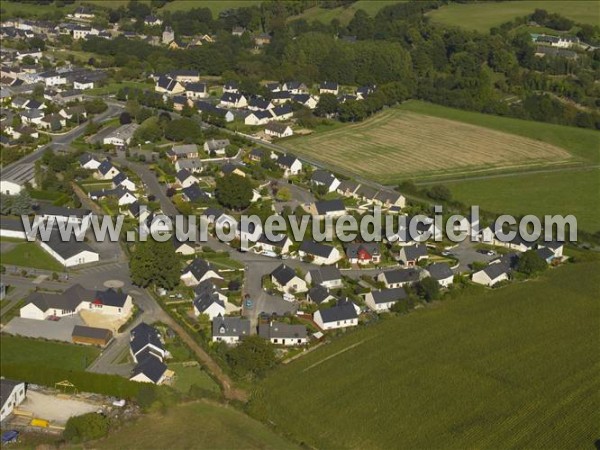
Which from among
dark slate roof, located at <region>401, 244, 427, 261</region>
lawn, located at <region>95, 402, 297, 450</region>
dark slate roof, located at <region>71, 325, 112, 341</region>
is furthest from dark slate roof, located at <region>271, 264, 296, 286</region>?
lawn, located at <region>95, 402, 297, 450</region>

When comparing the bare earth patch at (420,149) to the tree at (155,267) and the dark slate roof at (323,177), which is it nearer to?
the dark slate roof at (323,177)

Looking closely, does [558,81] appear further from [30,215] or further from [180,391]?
[180,391]

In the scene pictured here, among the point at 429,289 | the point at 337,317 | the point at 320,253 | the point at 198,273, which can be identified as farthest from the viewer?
the point at 320,253

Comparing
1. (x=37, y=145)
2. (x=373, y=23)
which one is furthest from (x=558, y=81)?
(x=37, y=145)

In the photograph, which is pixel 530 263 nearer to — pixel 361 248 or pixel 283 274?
pixel 361 248

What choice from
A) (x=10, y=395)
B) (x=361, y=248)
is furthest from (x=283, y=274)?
(x=10, y=395)

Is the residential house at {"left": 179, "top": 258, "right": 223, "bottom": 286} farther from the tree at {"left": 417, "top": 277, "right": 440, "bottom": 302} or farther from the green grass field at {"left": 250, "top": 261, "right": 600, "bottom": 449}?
the tree at {"left": 417, "top": 277, "right": 440, "bottom": 302}
